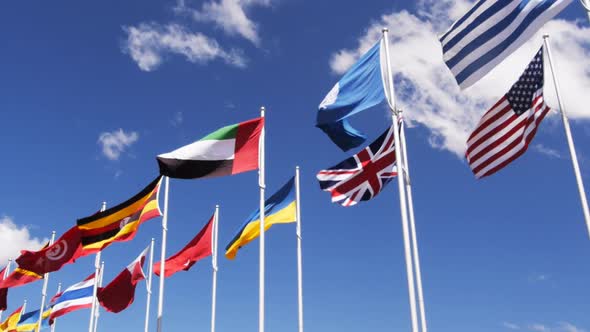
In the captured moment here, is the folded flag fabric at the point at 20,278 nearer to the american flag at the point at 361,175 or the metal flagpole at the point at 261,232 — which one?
the metal flagpole at the point at 261,232

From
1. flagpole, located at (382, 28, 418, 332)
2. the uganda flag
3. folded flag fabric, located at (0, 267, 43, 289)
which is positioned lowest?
flagpole, located at (382, 28, 418, 332)

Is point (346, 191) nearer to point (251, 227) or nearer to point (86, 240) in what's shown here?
point (251, 227)

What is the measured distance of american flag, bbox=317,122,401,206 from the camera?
58.9 feet

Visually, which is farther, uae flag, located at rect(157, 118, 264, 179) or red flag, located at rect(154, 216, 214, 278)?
red flag, located at rect(154, 216, 214, 278)

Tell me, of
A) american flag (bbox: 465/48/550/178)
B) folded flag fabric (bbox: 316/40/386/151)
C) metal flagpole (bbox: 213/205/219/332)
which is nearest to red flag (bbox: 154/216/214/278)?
metal flagpole (bbox: 213/205/219/332)

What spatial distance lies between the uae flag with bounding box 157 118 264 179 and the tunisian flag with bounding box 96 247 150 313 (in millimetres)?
12721

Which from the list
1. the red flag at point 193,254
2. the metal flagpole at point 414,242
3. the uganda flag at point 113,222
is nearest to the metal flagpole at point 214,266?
the red flag at point 193,254

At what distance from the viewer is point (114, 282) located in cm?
2884

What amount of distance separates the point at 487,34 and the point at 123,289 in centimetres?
2193

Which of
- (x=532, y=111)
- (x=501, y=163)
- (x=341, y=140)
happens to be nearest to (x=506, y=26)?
(x=532, y=111)

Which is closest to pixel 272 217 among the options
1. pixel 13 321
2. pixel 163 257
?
pixel 163 257

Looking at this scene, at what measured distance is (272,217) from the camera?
77.1 feet

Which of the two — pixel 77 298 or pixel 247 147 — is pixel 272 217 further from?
pixel 77 298

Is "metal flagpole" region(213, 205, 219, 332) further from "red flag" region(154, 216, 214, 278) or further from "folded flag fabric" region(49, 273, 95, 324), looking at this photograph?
"folded flag fabric" region(49, 273, 95, 324)
